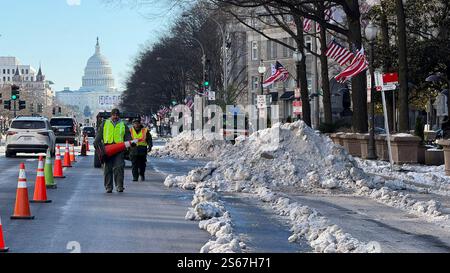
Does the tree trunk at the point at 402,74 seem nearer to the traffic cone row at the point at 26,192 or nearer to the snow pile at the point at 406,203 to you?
the snow pile at the point at 406,203

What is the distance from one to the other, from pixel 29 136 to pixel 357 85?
13134 millimetres

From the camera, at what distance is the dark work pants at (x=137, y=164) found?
84.9 ft

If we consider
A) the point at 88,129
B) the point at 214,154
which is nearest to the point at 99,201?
the point at 214,154

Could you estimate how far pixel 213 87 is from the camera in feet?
286

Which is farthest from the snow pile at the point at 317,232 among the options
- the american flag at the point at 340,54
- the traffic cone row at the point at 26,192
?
the american flag at the point at 340,54

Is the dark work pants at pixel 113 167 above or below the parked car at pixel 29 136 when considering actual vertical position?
below

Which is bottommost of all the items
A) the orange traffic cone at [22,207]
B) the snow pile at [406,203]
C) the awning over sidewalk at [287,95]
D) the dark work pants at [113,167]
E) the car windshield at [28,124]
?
the snow pile at [406,203]

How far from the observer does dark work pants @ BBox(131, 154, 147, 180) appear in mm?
25891

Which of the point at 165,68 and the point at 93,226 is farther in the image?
the point at 165,68

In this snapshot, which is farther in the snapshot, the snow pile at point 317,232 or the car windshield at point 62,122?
the car windshield at point 62,122

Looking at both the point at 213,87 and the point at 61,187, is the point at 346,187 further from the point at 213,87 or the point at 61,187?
the point at 213,87

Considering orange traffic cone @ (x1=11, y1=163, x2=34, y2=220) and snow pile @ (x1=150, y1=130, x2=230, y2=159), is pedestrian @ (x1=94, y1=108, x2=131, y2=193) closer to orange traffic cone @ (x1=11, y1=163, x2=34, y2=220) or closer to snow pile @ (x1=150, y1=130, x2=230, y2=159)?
orange traffic cone @ (x1=11, y1=163, x2=34, y2=220)

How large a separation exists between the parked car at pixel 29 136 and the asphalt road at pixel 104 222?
16.0 metres
